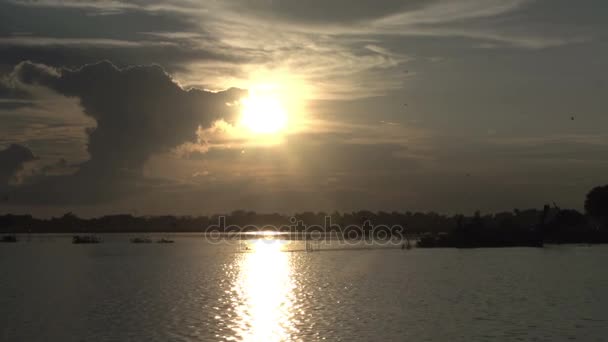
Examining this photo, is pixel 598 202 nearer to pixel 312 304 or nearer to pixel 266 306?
pixel 312 304

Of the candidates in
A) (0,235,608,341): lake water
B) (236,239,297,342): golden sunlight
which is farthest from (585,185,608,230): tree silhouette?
(236,239,297,342): golden sunlight

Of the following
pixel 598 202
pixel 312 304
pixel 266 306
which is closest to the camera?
pixel 266 306

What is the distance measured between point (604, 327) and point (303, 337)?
687 inches

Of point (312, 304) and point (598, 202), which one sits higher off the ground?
point (598, 202)

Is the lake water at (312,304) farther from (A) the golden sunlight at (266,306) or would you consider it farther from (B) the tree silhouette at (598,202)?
(B) the tree silhouette at (598,202)

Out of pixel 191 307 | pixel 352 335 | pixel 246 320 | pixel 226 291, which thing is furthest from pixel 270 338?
pixel 226 291

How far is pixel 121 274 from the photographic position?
81312mm

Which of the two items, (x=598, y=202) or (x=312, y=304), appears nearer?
(x=312, y=304)

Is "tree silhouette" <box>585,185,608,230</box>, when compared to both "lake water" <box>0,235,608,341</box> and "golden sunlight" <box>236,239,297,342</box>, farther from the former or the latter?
"golden sunlight" <box>236,239,297,342</box>

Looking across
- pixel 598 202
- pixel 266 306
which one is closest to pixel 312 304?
pixel 266 306

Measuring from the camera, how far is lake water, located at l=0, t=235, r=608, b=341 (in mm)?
36500

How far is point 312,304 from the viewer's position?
48.4 meters

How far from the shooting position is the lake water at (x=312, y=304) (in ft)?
120

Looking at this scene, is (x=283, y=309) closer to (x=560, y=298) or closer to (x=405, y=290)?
(x=405, y=290)
